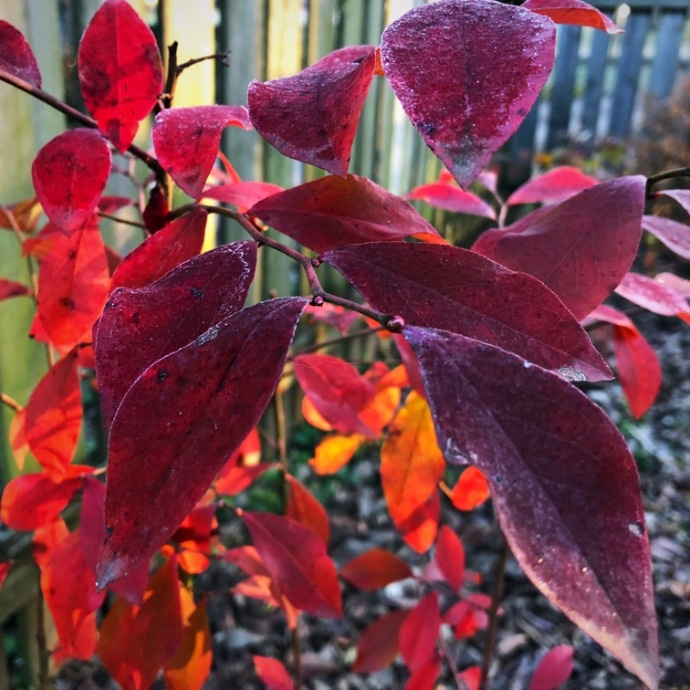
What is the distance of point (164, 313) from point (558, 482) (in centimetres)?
23

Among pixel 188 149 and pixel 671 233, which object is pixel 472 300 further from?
pixel 671 233

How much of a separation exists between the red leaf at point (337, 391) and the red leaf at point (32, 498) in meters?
0.34

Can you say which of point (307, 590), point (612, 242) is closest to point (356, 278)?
point (612, 242)

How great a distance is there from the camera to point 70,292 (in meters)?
0.61

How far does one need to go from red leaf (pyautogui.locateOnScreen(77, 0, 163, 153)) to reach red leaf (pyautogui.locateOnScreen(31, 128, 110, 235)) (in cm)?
2

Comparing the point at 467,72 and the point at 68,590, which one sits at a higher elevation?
the point at 467,72

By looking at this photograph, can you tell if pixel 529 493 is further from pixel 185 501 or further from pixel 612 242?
pixel 612 242

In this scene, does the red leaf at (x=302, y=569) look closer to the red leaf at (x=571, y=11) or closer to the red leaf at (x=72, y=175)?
the red leaf at (x=72, y=175)

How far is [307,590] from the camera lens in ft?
2.76

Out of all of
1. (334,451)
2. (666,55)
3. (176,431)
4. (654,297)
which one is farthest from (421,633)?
(666,55)

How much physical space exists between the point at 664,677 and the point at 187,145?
1.77m

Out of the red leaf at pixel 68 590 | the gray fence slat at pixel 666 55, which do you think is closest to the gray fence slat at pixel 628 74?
the gray fence slat at pixel 666 55

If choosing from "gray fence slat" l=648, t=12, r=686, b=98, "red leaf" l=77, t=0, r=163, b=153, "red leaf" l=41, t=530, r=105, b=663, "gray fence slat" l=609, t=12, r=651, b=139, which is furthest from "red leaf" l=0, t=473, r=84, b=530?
"gray fence slat" l=648, t=12, r=686, b=98

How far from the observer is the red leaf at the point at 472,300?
0.37 m
